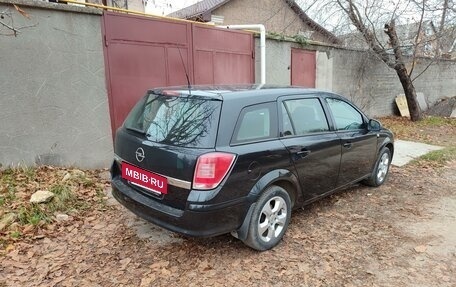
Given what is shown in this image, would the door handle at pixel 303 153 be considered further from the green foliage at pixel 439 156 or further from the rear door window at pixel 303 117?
the green foliage at pixel 439 156

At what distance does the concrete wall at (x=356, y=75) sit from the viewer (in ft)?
→ 27.9

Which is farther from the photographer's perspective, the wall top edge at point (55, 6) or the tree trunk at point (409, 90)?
the tree trunk at point (409, 90)

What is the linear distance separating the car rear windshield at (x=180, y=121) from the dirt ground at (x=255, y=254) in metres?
1.13

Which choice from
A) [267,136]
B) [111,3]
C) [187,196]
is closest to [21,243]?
[187,196]

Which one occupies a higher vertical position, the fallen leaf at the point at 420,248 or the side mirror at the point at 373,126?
the side mirror at the point at 373,126

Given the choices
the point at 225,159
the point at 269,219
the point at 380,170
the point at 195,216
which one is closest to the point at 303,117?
the point at 269,219

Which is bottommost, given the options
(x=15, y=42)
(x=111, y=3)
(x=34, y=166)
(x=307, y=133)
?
A: (x=34, y=166)

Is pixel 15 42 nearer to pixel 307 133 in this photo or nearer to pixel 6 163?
pixel 6 163

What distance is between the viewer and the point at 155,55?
5.93 meters

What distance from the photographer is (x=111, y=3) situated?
903 centimetres

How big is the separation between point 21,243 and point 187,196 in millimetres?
1897

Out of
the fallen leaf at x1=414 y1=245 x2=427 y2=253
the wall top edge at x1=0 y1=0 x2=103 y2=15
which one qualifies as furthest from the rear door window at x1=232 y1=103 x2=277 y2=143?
the wall top edge at x1=0 y1=0 x2=103 y2=15

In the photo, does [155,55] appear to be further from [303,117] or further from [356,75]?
[356,75]

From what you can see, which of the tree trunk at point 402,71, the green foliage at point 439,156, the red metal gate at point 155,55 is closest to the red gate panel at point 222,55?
the red metal gate at point 155,55
